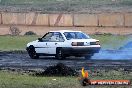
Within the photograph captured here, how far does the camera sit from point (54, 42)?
26625mm

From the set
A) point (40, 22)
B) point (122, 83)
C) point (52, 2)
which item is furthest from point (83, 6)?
point (122, 83)

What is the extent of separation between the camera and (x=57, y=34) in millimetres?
26984

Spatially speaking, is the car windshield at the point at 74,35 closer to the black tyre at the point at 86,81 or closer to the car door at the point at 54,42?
the car door at the point at 54,42

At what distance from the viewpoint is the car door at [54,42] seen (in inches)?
1041

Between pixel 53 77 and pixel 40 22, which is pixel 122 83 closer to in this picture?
pixel 53 77

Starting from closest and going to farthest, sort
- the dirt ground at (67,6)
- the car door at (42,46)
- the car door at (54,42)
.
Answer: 1. the car door at (54,42)
2. the car door at (42,46)
3. the dirt ground at (67,6)

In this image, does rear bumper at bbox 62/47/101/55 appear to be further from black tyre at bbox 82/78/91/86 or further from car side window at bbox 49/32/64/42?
black tyre at bbox 82/78/91/86

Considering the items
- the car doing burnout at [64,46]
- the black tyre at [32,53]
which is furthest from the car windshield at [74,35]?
the black tyre at [32,53]

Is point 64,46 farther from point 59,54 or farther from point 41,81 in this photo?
point 41,81

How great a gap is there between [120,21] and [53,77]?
50440 mm

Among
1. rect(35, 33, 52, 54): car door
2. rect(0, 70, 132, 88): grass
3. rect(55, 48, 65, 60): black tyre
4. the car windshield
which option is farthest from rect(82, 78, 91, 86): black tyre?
rect(35, 33, 52, 54): car door

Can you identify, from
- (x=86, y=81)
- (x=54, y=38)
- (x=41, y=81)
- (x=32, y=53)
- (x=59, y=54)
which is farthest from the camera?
(x=32, y=53)

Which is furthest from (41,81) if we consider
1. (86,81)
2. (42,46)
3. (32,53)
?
(32,53)

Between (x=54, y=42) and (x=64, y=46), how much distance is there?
2.69ft
